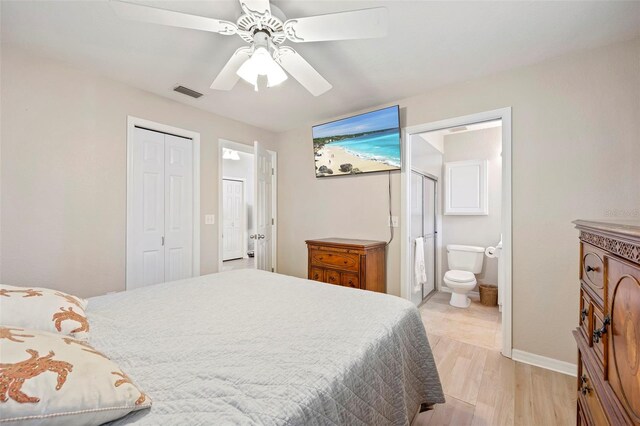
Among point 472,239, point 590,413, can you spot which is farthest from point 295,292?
point 472,239

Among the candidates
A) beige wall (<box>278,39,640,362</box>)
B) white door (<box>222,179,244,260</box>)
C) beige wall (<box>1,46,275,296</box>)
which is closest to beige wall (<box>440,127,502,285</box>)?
beige wall (<box>278,39,640,362</box>)

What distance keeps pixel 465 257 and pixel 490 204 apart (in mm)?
860

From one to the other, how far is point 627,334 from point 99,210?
3309mm

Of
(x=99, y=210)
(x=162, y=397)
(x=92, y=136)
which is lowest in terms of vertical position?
(x=162, y=397)

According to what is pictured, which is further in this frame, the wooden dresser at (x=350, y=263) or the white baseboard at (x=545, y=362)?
the wooden dresser at (x=350, y=263)

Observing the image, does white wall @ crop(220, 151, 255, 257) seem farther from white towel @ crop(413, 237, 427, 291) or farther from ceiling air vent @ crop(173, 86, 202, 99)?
white towel @ crop(413, 237, 427, 291)

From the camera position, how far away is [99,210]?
7.81 feet

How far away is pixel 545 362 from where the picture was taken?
2105mm

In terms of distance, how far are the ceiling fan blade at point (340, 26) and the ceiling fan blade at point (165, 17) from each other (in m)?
0.35

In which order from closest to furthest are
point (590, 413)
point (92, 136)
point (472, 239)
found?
point (590, 413)
point (92, 136)
point (472, 239)

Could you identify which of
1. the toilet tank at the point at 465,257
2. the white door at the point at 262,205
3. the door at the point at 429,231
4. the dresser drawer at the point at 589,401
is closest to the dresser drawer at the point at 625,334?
the dresser drawer at the point at 589,401

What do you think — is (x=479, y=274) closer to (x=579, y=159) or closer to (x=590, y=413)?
(x=579, y=159)

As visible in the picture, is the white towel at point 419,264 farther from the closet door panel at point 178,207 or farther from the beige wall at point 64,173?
the beige wall at point 64,173

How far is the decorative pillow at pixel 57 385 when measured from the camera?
0.52m
